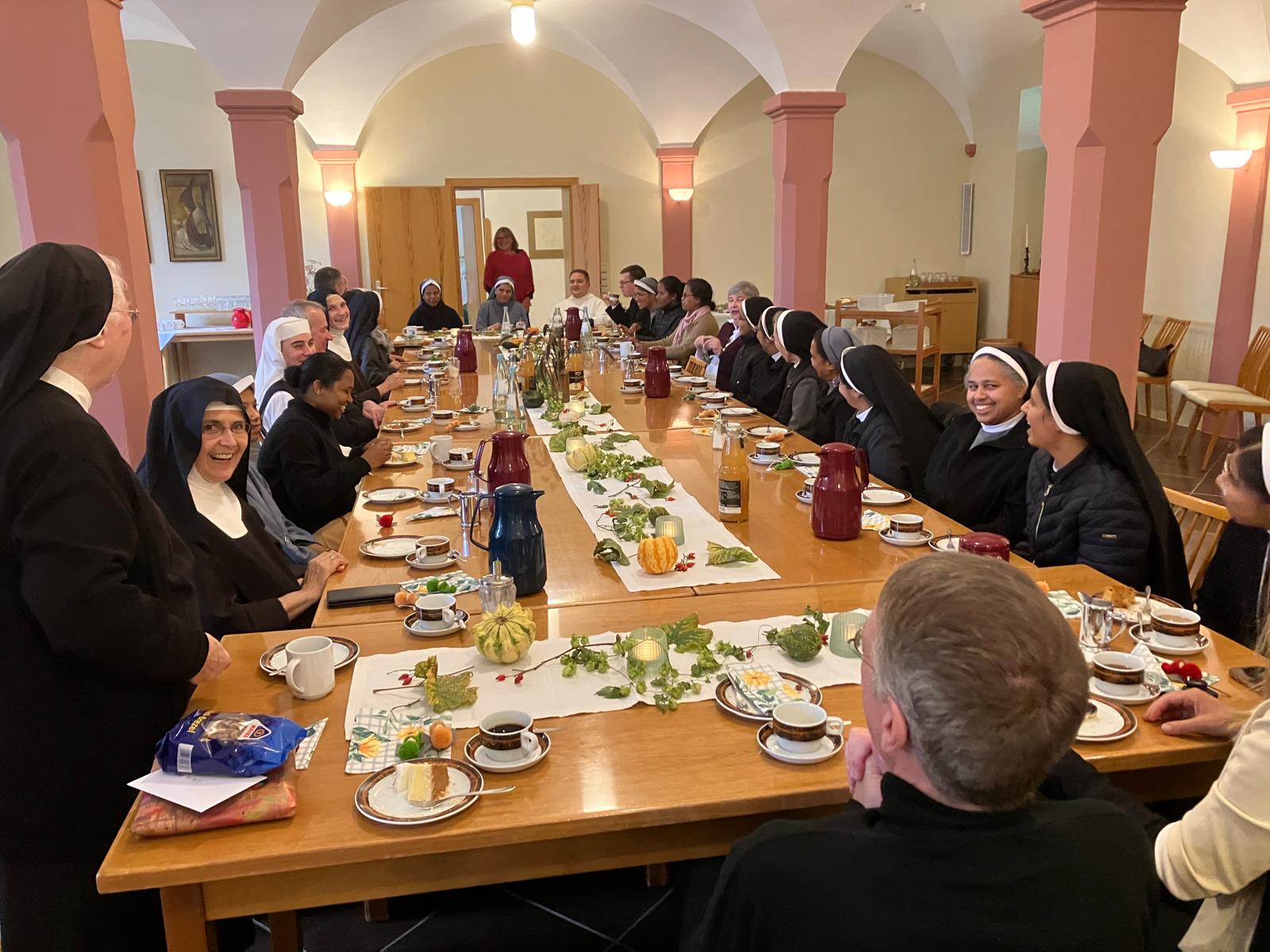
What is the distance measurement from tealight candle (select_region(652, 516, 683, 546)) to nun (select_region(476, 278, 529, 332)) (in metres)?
6.39

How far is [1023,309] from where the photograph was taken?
1104 centimetres

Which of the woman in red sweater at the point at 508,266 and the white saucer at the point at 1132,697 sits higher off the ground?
the woman in red sweater at the point at 508,266

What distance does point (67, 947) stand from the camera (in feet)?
5.81

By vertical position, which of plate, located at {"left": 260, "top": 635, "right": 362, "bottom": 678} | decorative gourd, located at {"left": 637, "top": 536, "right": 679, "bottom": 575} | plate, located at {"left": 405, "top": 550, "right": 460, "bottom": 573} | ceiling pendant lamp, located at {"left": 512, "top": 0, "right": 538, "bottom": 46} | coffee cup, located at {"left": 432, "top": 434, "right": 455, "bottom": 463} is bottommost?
plate, located at {"left": 260, "top": 635, "right": 362, "bottom": 678}

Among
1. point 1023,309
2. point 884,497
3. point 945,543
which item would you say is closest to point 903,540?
point 945,543

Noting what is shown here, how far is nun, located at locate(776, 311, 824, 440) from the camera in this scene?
201 inches

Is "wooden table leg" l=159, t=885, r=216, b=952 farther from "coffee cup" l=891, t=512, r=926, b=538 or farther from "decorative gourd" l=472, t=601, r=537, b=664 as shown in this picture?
"coffee cup" l=891, t=512, r=926, b=538

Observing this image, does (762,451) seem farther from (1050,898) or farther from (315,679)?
(1050,898)

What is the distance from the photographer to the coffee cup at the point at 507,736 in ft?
5.52

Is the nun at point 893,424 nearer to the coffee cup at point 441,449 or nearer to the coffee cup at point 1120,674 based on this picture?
the coffee cup at point 441,449

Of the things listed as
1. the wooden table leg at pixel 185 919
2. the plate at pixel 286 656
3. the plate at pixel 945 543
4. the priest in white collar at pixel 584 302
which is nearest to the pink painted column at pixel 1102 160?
the plate at pixel 945 543

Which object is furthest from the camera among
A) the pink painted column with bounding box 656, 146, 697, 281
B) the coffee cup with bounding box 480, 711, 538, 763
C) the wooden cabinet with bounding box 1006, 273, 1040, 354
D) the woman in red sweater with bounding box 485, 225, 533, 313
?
the pink painted column with bounding box 656, 146, 697, 281

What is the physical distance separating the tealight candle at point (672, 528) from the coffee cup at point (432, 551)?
24.0 inches

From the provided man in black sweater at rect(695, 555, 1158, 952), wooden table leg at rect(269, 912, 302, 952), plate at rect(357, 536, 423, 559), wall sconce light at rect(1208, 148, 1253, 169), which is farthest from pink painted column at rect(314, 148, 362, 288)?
Result: man in black sweater at rect(695, 555, 1158, 952)
